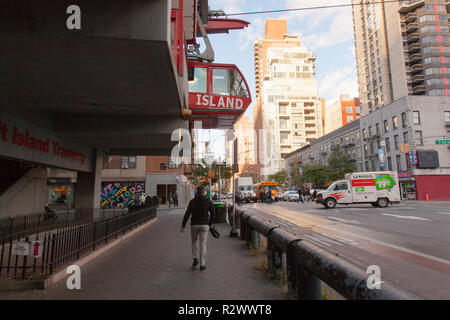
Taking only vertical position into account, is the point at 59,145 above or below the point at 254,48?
below

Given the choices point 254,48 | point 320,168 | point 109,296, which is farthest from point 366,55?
point 254,48

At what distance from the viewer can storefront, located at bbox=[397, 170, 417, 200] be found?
38406 millimetres

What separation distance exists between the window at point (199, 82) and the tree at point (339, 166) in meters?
43.9

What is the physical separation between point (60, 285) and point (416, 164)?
44.5m

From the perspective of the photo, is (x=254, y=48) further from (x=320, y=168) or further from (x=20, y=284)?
(x=20, y=284)

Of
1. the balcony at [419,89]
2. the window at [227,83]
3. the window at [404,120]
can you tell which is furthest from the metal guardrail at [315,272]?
the balcony at [419,89]

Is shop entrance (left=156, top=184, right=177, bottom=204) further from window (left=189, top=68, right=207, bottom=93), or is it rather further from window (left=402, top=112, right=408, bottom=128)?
window (left=402, top=112, right=408, bottom=128)

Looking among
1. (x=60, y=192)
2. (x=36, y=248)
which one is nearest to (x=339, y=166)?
(x=60, y=192)

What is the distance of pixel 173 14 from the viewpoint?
7.60m

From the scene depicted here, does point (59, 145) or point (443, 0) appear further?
point (443, 0)

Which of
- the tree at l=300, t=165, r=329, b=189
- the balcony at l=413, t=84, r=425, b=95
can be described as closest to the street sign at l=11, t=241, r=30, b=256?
the tree at l=300, t=165, r=329, b=189
